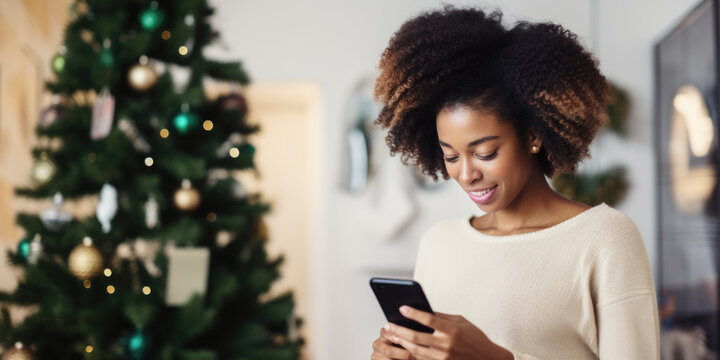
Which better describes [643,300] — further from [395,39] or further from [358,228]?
[358,228]

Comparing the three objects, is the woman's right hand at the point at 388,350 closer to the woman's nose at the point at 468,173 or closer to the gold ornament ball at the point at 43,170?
the woman's nose at the point at 468,173

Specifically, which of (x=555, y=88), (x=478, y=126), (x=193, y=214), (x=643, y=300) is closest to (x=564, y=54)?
(x=555, y=88)

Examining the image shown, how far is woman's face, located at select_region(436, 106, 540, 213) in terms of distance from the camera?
3.35 feet

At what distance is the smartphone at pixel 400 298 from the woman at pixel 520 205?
32 mm

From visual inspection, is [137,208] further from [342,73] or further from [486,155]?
[342,73]

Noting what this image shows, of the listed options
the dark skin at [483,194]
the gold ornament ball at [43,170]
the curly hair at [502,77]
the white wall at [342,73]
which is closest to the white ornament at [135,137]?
the gold ornament ball at [43,170]

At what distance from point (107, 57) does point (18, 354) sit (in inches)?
33.1

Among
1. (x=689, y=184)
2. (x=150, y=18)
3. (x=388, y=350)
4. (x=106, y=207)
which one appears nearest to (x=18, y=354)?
(x=106, y=207)

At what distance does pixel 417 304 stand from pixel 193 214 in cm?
112

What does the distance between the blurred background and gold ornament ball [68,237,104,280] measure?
54.9 inches

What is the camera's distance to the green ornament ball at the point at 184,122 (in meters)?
1.86

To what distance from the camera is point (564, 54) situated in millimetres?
1013

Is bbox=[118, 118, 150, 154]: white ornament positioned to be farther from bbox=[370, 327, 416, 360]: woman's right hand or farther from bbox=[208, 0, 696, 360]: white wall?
bbox=[208, 0, 696, 360]: white wall

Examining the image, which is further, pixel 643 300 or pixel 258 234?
pixel 258 234
